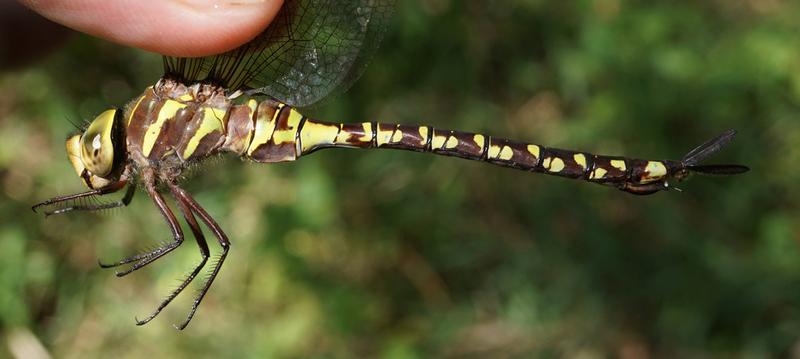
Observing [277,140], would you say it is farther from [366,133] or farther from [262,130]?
[366,133]

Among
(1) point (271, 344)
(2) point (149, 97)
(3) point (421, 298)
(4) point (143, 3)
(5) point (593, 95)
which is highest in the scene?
(5) point (593, 95)

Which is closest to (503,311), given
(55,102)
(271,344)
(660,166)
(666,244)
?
(666,244)

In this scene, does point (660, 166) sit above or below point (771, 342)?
above

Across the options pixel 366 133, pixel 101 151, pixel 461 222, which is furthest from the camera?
pixel 461 222

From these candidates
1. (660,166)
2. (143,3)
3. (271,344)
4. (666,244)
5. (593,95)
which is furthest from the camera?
(593,95)

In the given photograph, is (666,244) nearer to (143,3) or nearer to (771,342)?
(771,342)

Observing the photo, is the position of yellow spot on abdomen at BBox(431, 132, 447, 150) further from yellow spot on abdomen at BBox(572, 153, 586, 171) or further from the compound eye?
the compound eye

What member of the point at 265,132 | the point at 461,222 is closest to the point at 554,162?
the point at 265,132
